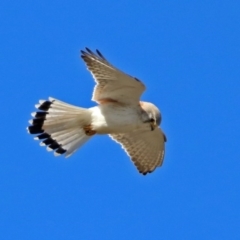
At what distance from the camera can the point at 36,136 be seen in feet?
46.1

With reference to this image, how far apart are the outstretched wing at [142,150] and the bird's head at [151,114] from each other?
1.05m

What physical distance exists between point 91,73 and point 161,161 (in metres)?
2.44

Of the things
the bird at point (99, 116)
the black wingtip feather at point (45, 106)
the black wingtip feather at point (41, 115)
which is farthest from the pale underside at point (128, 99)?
the black wingtip feather at point (41, 115)

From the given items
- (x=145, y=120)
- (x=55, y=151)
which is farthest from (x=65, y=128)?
(x=145, y=120)

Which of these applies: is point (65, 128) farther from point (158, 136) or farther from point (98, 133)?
point (158, 136)

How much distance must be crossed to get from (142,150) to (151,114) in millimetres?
1335

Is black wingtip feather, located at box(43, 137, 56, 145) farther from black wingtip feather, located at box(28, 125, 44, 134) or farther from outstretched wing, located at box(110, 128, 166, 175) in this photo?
outstretched wing, located at box(110, 128, 166, 175)

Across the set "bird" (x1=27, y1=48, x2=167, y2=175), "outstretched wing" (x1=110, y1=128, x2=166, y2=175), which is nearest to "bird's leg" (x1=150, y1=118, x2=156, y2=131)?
"bird" (x1=27, y1=48, x2=167, y2=175)

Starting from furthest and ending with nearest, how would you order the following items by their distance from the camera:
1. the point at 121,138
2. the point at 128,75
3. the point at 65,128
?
the point at 121,138
the point at 65,128
the point at 128,75

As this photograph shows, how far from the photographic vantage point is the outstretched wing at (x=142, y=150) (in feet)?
49.2

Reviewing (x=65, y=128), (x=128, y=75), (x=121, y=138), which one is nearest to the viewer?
(x=128, y=75)

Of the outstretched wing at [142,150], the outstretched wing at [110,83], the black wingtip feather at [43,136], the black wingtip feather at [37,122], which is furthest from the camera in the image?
the outstretched wing at [142,150]

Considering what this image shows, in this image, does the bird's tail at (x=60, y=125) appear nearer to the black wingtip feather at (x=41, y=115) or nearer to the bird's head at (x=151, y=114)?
the black wingtip feather at (x=41, y=115)

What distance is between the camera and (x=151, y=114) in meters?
13.8
